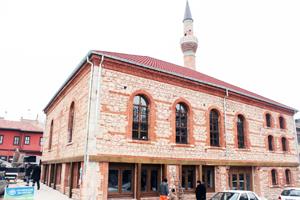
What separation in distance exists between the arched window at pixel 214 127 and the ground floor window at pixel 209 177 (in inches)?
64.1

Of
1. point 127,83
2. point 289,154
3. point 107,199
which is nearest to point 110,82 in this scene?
point 127,83

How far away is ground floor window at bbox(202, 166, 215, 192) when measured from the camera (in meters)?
15.7

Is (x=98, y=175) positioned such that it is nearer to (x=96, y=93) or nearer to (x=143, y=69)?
(x=96, y=93)

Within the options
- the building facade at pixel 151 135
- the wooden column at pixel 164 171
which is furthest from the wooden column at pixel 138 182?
the wooden column at pixel 164 171

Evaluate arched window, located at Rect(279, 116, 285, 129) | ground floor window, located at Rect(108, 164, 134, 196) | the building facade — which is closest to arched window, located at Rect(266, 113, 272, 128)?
the building facade

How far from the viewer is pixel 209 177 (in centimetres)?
1614

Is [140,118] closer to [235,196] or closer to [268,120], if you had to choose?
[235,196]

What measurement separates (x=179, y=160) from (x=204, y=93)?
5109mm

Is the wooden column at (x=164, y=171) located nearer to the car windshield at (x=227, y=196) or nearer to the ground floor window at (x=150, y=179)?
the ground floor window at (x=150, y=179)

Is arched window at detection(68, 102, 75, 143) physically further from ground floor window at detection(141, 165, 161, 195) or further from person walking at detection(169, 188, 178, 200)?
person walking at detection(169, 188, 178, 200)

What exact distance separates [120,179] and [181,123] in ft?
16.9

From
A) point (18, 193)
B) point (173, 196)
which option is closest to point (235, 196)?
point (173, 196)

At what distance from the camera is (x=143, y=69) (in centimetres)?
1404

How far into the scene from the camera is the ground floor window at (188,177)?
48.1 ft
